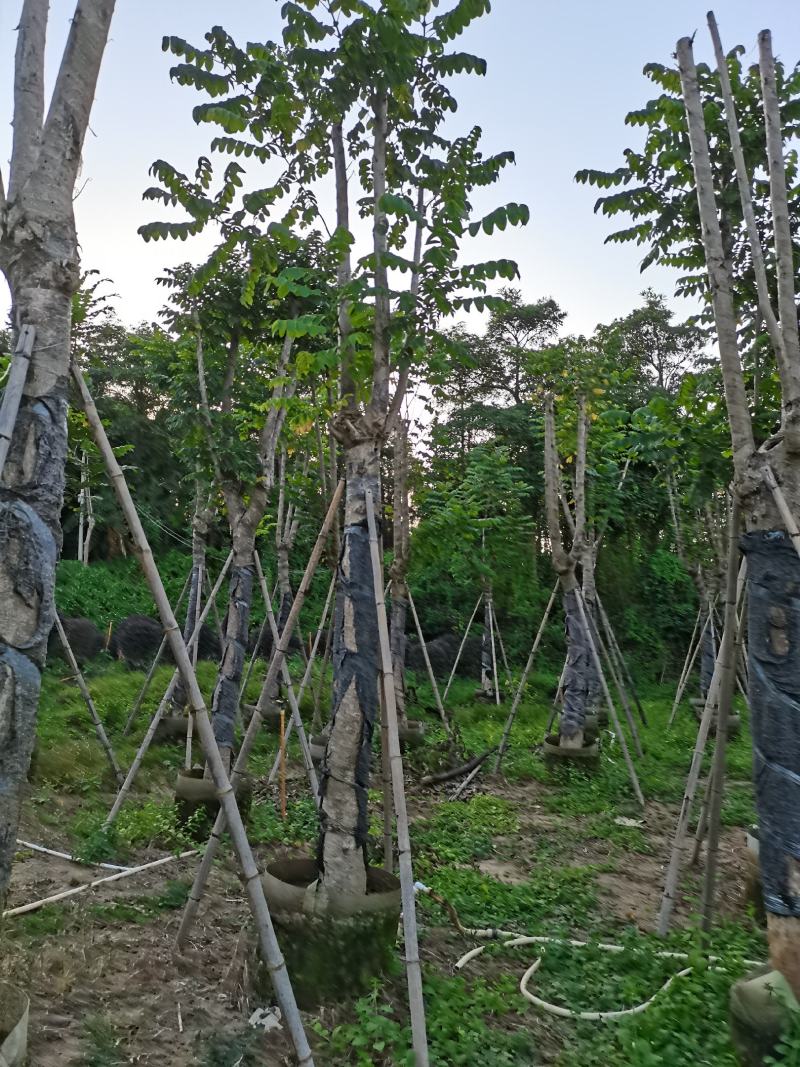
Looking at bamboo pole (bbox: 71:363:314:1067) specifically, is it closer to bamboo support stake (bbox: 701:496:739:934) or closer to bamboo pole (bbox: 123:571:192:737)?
bamboo support stake (bbox: 701:496:739:934)

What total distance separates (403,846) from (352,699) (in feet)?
3.68

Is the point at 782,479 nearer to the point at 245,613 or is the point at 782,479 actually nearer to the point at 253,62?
the point at 253,62

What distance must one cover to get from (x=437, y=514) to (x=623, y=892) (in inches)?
227

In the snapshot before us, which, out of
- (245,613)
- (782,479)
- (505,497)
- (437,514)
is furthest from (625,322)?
(782,479)

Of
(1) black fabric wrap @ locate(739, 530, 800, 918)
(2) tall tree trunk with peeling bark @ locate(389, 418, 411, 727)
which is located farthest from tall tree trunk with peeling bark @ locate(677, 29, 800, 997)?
(2) tall tree trunk with peeling bark @ locate(389, 418, 411, 727)

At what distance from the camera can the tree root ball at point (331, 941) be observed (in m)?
3.88

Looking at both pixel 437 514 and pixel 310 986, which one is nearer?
pixel 310 986

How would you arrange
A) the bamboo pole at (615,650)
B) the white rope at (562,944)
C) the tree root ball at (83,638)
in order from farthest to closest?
the tree root ball at (83,638) < the bamboo pole at (615,650) < the white rope at (562,944)

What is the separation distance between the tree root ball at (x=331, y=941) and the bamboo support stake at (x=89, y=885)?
138 centimetres

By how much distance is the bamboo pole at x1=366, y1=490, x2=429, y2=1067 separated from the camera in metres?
3.11

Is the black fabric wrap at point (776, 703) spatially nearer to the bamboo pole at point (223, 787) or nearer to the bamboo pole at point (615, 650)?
the bamboo pole at point (223, 787)

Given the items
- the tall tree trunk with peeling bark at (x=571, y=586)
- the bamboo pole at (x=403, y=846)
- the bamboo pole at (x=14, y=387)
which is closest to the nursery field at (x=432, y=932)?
the bamboo pole at (x=403, y=846)

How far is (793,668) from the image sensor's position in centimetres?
360

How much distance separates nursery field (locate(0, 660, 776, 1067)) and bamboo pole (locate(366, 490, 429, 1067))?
268mm
